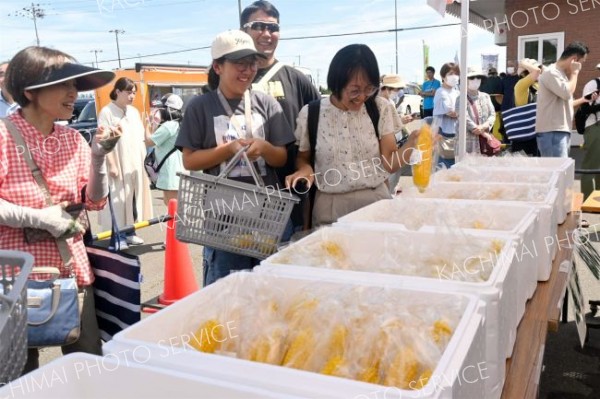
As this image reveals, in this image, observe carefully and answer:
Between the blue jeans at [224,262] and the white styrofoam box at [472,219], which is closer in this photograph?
the white styrofoam box at [472,219]

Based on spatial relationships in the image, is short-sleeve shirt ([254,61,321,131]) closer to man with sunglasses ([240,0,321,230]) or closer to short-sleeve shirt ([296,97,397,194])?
man with sunglasses ([240,0,321,230])

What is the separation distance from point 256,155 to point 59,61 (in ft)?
2.73

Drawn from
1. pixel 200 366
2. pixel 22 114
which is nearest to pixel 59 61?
pixel 22 114

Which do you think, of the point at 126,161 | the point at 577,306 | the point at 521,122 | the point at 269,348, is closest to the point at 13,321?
the point at 269,348

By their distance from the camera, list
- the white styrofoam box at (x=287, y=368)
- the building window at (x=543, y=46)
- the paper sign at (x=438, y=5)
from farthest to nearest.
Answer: the building window at (x=543, y=46) → the paper sign at (x=438, y=5) → the white styrofoam box at (x=287, y=368)

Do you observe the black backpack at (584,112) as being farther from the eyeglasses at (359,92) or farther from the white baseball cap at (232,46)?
the white baseball cap at (232,46)

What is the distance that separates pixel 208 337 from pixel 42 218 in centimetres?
95

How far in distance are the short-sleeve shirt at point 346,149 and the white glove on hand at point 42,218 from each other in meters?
1.14

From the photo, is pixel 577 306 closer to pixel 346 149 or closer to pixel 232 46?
pixel 346 149

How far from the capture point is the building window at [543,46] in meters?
13.4

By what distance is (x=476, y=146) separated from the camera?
260 inches

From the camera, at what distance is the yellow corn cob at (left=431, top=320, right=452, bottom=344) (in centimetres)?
113

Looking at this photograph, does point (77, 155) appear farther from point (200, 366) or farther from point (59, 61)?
point (200, 366)

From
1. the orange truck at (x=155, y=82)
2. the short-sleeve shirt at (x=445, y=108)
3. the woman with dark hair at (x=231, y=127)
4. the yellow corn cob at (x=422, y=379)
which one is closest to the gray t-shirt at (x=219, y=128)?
the woman with dark hair at (x=231, y=127)
